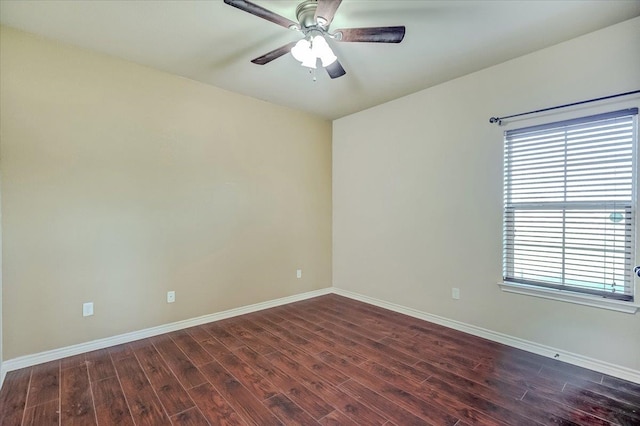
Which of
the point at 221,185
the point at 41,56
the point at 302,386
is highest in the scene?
the point at 41,56

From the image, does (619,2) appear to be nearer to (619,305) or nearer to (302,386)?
(619,305)

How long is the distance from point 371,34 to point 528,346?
2923 millimetres

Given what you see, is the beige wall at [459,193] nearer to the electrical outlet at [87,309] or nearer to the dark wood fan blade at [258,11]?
the dark wood fan blade at [258,11]

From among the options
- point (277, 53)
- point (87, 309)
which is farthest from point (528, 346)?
Result: point (87, 309)

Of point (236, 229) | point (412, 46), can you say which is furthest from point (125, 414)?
point (412, 46)

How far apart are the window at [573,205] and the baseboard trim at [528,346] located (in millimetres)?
530

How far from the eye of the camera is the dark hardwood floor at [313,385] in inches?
72.8

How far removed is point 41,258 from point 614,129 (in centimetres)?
474

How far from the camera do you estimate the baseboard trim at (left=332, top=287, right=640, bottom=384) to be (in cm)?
225

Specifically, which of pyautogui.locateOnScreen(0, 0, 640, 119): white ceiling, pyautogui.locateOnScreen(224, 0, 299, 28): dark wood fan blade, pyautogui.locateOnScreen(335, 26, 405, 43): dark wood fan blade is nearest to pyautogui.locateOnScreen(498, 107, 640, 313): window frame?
pyautogui.locateOnScreen(0, 0, 640, 119): white ceiling

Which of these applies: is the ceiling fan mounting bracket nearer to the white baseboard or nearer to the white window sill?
the white window sill

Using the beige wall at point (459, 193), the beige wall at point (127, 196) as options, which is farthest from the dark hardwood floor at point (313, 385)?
the beige wall at point (127, 196)

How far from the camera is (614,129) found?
7.57 ft

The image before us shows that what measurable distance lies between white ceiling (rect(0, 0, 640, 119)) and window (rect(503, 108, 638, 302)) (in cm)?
79
